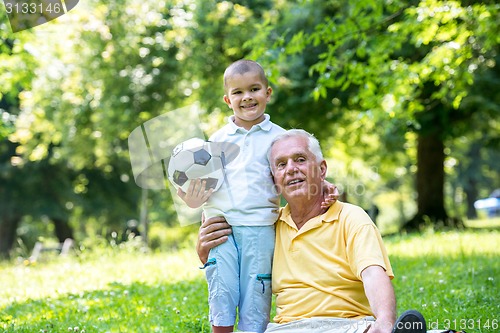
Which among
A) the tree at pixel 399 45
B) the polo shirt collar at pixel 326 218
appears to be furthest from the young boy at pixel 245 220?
the tree at pixel 399 45

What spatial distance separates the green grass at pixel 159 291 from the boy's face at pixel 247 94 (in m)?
1.64

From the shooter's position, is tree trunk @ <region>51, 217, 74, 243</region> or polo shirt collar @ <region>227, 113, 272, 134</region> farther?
tree trunk @ <region>51, 217, 74, 243</region>

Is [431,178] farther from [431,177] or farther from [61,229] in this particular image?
[61,229]

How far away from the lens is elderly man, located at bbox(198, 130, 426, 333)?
10.3 ft

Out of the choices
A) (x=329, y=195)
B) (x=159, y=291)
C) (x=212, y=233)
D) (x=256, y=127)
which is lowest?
(x=159, y=291)

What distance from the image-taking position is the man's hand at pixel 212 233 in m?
3.46

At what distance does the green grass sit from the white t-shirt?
124cm

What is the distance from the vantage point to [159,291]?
243 inches

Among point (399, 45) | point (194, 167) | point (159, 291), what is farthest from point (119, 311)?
point (399, 45)

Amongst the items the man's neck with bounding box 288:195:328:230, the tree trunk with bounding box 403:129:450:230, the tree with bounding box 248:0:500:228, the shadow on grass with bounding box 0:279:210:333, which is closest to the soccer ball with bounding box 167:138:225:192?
the man's neck with bounding box 288:195:328:230

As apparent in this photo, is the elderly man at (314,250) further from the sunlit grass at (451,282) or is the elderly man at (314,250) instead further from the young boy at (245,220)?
the sunlit grass at (451,282)

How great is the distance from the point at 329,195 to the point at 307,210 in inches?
6.3

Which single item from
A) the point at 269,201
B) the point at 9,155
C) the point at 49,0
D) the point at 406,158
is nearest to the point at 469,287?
the point at 269,201

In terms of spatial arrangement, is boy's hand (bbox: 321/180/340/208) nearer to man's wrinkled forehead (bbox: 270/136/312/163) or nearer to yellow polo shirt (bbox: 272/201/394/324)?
yellow polo shirt (bbox: 272/201/394/324)
